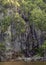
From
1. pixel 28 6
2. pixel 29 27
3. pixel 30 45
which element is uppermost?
pixel 28 6

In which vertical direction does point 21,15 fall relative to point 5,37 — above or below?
above

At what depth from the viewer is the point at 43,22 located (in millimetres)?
19109

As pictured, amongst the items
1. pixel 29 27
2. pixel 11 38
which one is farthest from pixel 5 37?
pixel 29 27

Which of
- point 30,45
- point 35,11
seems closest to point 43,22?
point 35,11

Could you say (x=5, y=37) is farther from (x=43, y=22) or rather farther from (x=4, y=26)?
(x=43, y=22)

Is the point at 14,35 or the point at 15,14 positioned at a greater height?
the point at 15,14

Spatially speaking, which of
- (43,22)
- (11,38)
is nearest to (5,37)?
(11,38)

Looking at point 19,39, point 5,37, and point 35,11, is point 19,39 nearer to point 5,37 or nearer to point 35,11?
point 5,37

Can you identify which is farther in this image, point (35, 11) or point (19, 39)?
point (19, 39)

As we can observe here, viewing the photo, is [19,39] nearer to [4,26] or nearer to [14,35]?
[14,35]

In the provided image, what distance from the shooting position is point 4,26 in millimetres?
19266

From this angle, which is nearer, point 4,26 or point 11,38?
point 4,26

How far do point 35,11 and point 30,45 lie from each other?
2612 mm

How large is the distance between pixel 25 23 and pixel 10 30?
148cm
